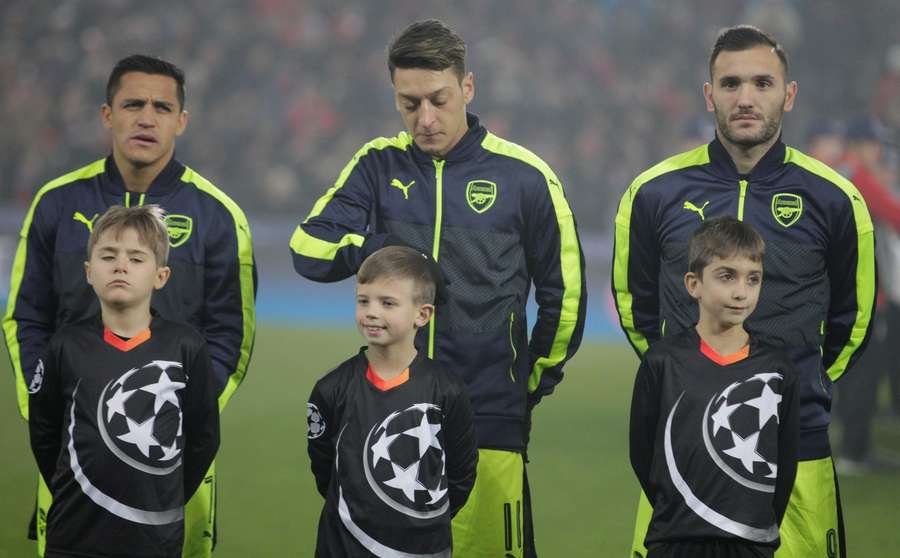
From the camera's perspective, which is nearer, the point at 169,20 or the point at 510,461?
the point at 510,461

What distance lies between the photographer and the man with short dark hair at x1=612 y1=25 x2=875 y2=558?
3400 mm

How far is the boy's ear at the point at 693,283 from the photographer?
3.27 meters

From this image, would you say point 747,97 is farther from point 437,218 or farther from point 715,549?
point 715,549

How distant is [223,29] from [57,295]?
542 inches

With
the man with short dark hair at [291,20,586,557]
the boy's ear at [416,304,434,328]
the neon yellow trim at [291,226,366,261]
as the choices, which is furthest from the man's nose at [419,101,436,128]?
the boy's ear at [416,304,434,328]

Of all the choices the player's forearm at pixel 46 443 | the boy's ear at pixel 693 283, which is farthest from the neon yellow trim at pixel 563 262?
the player's forearm at pixel 46 443

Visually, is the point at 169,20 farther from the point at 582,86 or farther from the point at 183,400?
the point at 183,400

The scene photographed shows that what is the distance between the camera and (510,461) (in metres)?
3.55

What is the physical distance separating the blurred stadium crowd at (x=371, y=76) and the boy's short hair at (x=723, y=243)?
12.4 meters

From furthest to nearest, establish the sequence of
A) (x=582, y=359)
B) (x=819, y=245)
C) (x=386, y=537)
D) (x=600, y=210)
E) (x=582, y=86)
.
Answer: (x=582, y=86) → (x=600, y=210) → (x=582, y=359) → (x=819, y=245) → (x=386, y=537)

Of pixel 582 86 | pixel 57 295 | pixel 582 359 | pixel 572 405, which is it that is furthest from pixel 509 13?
pixel 57 295

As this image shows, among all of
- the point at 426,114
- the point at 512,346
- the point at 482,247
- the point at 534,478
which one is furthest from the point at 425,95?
the point at 534,478

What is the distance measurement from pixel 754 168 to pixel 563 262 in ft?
1.88

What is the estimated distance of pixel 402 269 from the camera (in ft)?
10.6
